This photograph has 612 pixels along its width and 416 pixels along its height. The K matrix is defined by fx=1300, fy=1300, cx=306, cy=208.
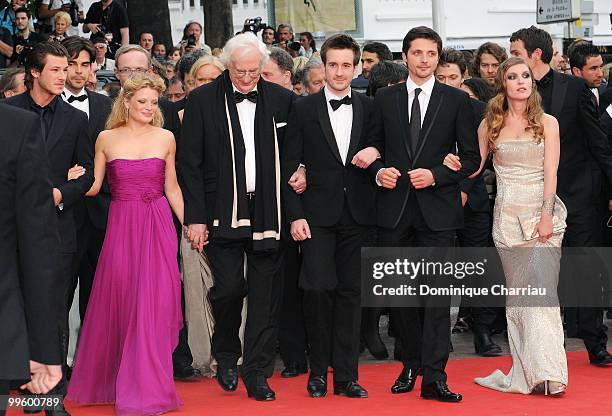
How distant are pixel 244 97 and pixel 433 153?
118cm

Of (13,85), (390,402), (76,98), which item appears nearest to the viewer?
(390,402)

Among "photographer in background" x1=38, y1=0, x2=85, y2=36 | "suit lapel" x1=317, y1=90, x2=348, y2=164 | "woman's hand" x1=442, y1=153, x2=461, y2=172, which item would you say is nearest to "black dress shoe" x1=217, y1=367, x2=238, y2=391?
"suit lapel" x1=317, y1=90, x2=348, y2=164

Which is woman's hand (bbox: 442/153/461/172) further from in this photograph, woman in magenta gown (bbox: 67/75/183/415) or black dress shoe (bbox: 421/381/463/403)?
woman in magenta gown (bbox: 67/75/183/415)

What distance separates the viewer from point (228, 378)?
800 centimetres

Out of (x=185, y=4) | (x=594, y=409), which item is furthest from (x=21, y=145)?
(x=185, y=4)

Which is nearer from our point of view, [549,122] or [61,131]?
[61,131]

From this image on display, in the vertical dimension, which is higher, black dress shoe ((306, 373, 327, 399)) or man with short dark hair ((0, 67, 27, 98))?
man with short dark hair ((0, 67, 27, 98))

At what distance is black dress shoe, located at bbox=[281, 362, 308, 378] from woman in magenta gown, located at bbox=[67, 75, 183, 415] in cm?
117

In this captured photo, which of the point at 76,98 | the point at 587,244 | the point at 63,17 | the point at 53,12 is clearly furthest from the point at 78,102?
the point at 53,12

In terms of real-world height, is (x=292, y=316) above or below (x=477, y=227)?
below

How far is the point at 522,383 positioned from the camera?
26.2 feet

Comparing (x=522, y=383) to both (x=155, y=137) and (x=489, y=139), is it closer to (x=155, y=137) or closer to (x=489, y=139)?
(x=489, y=139)

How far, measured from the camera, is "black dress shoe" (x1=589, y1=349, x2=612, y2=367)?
878cm

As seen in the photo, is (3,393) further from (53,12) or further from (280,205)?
(53,12)
